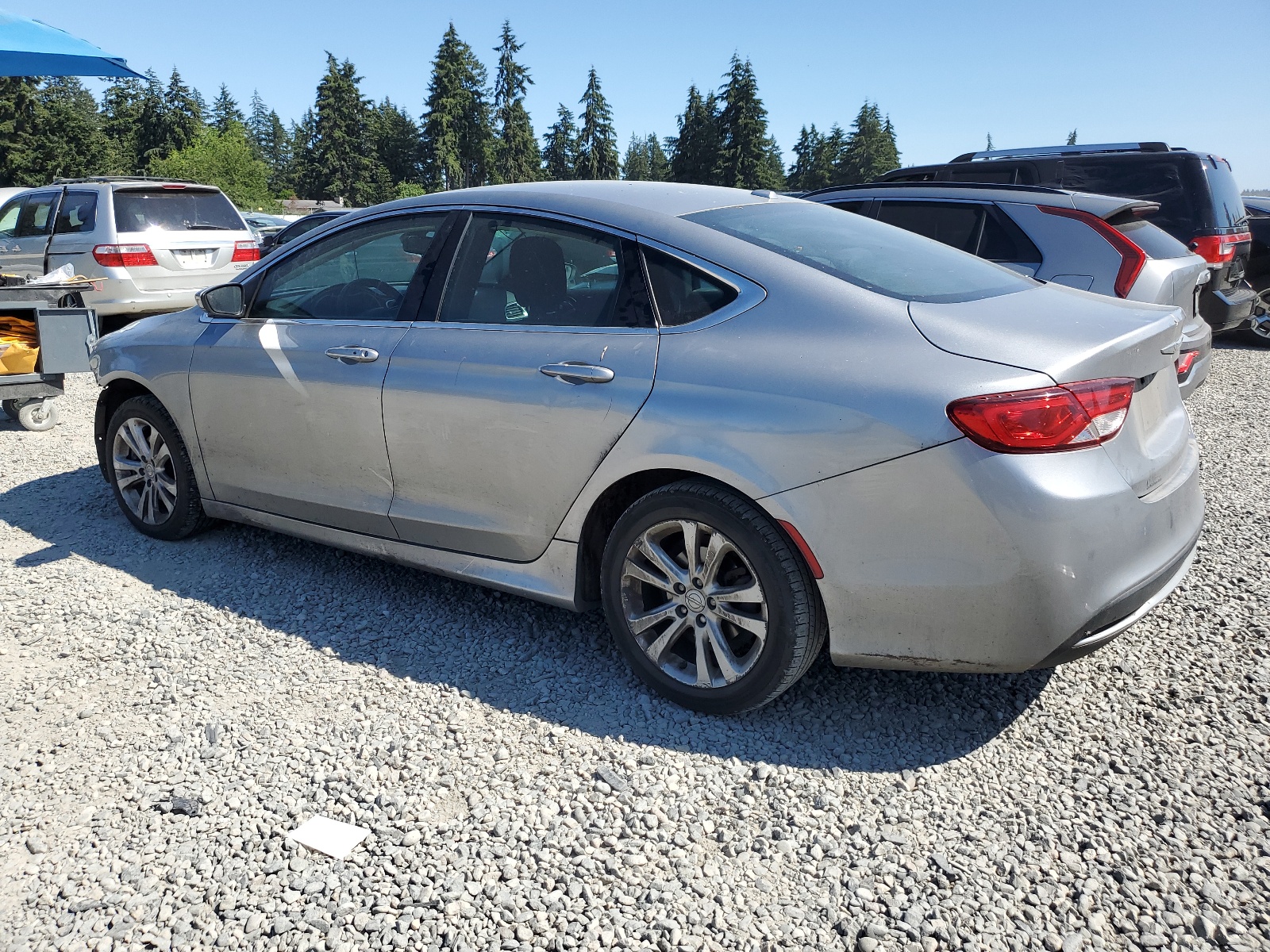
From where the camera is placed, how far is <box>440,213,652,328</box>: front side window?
3.23 m

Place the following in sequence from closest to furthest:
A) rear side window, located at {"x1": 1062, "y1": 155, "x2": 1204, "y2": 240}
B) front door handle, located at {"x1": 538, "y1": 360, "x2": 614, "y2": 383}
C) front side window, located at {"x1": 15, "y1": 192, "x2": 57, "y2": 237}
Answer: front door handle, located at {"x1": 538, "y1": 360, "x2": 614, "y2": 383} < rear side window, located at {"x1": 1062, "y1": 155, "x2": 1204, "y2": 240} < front side window, located at {"x1": 15, "y1": 192, "x2": 57, "y2": 237}

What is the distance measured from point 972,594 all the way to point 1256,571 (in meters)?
2.32

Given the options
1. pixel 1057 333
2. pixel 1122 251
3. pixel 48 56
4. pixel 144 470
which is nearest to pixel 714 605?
pixel 1057 333

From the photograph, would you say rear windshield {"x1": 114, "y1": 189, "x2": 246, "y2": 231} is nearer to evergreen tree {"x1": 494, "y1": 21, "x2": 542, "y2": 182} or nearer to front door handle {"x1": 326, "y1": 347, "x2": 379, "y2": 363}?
front door handle {"x1": 326, "y1": 347, "x2": 379, "y2": 363}

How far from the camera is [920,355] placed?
262 cm

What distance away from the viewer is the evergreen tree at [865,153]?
100 meters

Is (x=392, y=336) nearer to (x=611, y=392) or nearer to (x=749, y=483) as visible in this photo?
(x=611, y=392)

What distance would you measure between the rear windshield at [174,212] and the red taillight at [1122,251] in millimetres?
9308

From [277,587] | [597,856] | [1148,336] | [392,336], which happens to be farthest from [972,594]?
[277,587]

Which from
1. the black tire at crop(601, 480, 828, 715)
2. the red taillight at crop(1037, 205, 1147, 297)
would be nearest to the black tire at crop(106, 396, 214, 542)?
the black tire at crop(601, 480, 828, 715)

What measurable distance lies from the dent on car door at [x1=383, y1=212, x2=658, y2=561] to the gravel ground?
1.95 feet

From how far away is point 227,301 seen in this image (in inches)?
170

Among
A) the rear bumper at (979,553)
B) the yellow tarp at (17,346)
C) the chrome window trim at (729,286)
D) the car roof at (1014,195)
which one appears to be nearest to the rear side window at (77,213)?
the yellow tarp at (17,346)

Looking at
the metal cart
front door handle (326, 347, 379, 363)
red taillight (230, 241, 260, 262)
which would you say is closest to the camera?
front door handle (326, 347, 379, 363)
